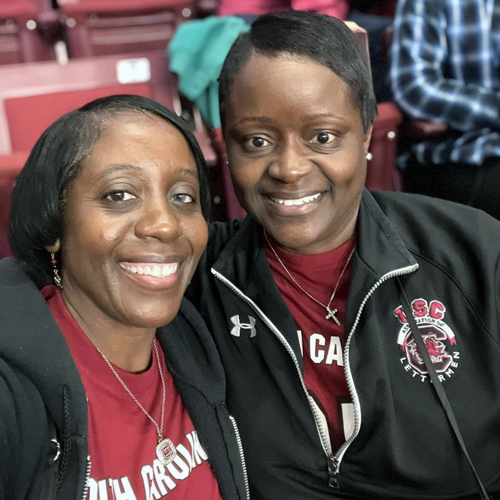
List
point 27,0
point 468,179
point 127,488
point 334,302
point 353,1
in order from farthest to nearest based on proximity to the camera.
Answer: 1. point 27,0
2. point 353,1
3. point 468,179
4. point 334,302
5. point 127,488

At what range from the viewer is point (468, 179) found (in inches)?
74.4

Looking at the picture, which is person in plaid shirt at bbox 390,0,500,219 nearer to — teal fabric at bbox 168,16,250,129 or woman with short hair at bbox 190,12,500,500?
teal fabric at bbox 168,16,250,129

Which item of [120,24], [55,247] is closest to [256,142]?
[55,247]

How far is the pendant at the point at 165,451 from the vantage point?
0.95 metres

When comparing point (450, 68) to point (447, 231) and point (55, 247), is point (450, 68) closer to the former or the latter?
point (447, 231)

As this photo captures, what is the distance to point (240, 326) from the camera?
1.16 m

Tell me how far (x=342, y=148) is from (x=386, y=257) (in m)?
0.21

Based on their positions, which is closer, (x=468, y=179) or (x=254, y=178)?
(x=254, y=178)

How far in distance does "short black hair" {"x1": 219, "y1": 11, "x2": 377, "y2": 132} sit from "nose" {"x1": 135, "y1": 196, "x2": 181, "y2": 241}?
27 cm

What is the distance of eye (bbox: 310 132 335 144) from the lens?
1043 mm

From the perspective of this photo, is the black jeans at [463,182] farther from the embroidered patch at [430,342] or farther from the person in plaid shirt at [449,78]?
the embroidered patch at [430,342]

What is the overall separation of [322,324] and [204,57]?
1274 millimetres

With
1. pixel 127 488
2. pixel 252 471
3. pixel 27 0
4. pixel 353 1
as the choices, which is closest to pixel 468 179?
pixel 353 1

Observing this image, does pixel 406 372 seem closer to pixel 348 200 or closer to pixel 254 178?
pixel 348 200
